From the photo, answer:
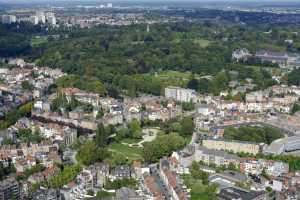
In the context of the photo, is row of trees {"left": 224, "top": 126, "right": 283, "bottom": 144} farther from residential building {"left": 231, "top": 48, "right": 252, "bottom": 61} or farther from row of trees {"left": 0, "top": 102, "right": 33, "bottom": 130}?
residential building {"left": 231, "top": 48, "right": 252, "bottom": 61}

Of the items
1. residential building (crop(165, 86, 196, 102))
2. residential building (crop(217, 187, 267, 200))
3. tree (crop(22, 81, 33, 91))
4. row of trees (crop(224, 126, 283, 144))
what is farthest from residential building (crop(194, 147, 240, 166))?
tree (crop(22, 81, 33, 91))

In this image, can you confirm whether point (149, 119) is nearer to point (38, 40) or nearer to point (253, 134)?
point (253, 134)

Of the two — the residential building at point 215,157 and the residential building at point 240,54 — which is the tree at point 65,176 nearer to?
the residential building at point 215,157

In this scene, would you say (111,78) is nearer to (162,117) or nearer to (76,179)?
(162,117)

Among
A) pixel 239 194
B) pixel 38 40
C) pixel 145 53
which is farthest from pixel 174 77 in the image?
pixel 38 40

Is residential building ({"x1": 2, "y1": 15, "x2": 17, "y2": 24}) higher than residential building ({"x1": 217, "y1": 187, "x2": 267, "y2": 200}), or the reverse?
residential building ({"x1": 2, "y1": 15, "x2": 17, "y2": 24})

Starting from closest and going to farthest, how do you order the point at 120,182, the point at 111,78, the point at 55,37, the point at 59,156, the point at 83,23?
the point at 120,182, the point at 59,156, the point at 111,78, the point at 55,37, the point at 83,23

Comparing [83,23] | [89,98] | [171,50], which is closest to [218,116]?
[89,98]
